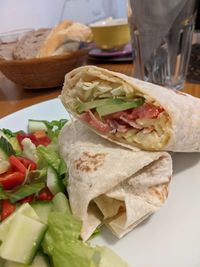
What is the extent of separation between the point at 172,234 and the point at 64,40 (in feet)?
4.73

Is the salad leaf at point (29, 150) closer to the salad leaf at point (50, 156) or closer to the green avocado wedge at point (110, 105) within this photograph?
the salad leaf at point (50, 156)

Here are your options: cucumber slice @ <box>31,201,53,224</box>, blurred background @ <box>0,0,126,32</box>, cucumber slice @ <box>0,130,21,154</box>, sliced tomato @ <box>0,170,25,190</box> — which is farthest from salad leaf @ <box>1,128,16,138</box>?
blurred background @ <box>0,0,126,32</box>

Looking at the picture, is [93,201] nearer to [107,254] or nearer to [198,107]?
[107,254]

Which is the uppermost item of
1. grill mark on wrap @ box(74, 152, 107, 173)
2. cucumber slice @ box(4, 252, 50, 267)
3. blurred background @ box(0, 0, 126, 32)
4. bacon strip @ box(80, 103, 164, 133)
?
bacon strip @ box(80, 103, 164, 133)

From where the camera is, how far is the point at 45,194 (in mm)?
1112

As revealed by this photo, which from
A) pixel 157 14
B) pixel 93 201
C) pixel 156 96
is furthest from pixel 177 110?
pixel 157 14

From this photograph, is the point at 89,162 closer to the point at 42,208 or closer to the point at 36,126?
the point at 42,208

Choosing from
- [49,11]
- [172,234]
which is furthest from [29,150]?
[49,11]

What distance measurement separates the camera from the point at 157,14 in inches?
68.5

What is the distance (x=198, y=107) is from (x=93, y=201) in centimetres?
47

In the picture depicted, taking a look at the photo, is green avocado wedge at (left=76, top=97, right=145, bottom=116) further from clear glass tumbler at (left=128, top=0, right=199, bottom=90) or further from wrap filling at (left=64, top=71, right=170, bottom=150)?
clear glass tumbler at (left=128, top=0, right=199, bottom=90)

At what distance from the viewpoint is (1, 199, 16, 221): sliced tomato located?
1.03 meters

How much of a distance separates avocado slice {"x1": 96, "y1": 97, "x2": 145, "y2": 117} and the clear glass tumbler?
0.71 metres

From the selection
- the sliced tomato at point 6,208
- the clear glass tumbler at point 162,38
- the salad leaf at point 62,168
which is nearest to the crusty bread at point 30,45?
the clear glass tumbler at point 162,38
